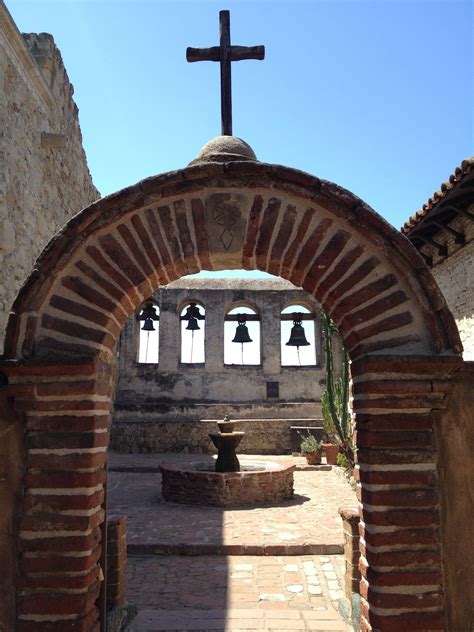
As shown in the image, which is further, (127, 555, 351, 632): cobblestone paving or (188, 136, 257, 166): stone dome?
(127, 555, 351, 632): cobblestone paving

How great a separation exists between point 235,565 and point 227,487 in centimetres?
299

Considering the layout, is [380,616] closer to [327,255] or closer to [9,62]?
[327,255]

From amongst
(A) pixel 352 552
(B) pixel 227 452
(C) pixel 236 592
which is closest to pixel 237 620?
(C) pixel 236 592

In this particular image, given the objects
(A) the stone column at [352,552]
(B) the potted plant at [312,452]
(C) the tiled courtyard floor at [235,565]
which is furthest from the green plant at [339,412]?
(A) the stone column at [352,552]

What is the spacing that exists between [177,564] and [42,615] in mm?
3073

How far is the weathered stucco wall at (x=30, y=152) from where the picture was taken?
18.7 ft

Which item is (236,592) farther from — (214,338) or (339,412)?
(214,338)

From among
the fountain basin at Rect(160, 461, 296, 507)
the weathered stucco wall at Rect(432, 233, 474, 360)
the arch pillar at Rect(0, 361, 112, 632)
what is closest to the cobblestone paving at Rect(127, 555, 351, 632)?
the arch pillar at Rect(0, 361, 112, 632)

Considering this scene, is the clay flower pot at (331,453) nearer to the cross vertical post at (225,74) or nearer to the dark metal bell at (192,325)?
the dark metal bell at (192,325)

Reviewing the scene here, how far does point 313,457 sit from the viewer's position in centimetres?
1275

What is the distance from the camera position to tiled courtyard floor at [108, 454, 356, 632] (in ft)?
13.8

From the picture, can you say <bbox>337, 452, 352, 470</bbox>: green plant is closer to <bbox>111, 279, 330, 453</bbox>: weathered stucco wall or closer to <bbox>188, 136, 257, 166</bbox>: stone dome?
<bbox>111, 279, 330, 453</bbox>: weathered stucco wall

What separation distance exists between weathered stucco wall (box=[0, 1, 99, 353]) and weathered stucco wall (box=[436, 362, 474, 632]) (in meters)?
4.50

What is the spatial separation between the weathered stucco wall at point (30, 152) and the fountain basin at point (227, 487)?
14.9ft
